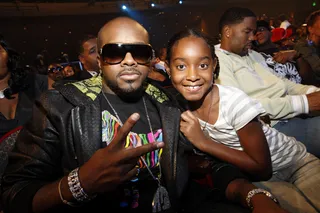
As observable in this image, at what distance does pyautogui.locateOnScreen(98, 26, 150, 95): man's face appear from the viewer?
1552mm

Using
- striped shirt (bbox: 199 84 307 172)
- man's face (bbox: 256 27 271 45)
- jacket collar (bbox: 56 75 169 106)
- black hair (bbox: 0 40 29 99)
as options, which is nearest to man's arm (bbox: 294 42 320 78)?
man's face (bbox: 256 27 271 45)

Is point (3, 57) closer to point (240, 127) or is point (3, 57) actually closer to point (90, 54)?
point (90, 54)

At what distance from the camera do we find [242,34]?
2518mm

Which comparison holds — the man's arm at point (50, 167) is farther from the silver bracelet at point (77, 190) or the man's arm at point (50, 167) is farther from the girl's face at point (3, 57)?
the girl's face at point (3, 57)

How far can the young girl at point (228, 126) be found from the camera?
155 centimetres

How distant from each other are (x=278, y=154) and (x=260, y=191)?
0.48 m

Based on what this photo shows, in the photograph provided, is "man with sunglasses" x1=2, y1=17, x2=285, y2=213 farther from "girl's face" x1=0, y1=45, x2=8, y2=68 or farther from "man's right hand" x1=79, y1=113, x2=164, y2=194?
"girl's face" x1=0, y1=45, x2=8, y2=68

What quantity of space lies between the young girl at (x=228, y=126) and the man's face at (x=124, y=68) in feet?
1.01

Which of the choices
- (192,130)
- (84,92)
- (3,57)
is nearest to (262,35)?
(192,130)

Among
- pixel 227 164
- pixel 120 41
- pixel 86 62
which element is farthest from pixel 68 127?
pixel 86 62

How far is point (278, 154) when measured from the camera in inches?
69.4

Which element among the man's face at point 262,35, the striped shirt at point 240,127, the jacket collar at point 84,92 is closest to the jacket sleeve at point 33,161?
the jacket collar at point 84,92

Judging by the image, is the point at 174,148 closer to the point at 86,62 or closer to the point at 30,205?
the point at 30,205

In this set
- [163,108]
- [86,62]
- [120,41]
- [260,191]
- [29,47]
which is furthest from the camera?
[29,47]
